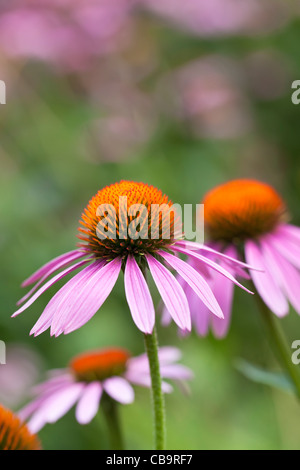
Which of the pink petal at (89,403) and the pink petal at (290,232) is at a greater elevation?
the pink petal at (290,232)

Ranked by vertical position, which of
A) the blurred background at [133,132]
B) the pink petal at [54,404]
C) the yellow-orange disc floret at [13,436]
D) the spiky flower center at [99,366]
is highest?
the blurred background at [133,132]

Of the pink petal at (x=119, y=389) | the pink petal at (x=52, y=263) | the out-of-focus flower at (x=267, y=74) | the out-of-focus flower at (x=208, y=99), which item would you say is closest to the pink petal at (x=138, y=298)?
the pink petal at (x=52, y=263)

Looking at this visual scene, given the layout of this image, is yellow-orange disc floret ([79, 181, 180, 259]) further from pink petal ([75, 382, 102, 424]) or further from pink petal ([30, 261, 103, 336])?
pink petal ([75, 382, 102, 424])

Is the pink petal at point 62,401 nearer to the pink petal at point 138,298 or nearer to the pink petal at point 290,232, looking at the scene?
the pink petal at point 138,298

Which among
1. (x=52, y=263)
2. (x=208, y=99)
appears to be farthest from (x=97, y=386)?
(x=208, y=99)

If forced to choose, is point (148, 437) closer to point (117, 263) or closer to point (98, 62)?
point (117, 263)

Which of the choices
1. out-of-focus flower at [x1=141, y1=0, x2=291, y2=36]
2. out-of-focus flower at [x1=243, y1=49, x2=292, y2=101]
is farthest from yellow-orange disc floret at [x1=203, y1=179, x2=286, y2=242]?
out-of-focus flower at [x1=243, y1=49, x2=292, y2=101]
